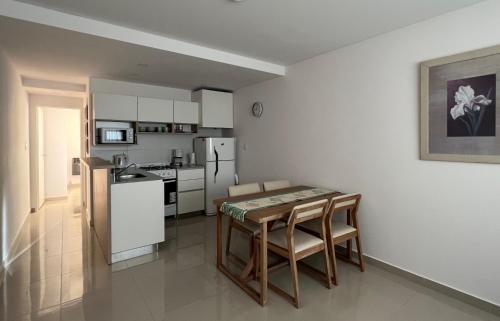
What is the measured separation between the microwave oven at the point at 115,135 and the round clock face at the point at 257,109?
203cm

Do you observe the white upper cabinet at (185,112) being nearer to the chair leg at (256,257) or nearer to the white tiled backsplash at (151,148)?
the white tiled backsplash at (151,148)

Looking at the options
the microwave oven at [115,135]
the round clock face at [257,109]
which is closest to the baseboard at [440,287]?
the round clock face at [257,109]

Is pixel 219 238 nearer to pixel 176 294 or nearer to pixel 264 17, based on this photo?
pixel 176 294

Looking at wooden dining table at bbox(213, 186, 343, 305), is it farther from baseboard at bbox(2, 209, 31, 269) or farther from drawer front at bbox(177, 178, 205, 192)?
baseboard at bbox(2, 209, 31, 269)

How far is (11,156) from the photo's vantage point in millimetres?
3152

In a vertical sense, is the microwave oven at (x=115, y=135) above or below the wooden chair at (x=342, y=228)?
above

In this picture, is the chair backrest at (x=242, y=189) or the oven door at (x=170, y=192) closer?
the chair backrest at (x=242, y=189)

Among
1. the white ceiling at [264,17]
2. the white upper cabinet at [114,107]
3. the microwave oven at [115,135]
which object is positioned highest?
the white ceiling at [264,17]

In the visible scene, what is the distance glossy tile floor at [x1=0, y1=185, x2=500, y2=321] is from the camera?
202 centimetres

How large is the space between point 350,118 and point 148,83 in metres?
3.41

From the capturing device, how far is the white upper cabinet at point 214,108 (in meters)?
4.71

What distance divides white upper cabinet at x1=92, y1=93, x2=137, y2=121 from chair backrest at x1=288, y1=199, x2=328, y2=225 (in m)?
3.18

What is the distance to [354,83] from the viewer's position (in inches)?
116

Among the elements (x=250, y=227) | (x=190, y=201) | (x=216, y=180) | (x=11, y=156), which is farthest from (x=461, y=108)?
(x=11, y=156)
